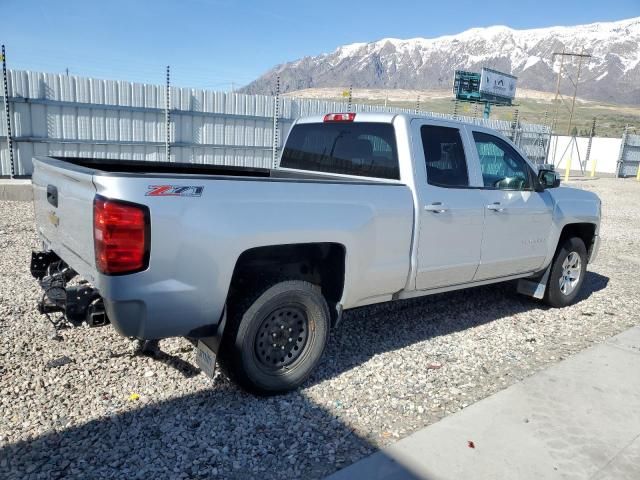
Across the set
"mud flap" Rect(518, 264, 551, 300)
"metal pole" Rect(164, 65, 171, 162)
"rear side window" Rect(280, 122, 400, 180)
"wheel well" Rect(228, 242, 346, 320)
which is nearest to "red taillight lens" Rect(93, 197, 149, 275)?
"wheel well" Rect(228, 242, 346, 320)

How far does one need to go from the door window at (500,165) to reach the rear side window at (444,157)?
0.29 m

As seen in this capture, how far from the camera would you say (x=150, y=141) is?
13.3 m

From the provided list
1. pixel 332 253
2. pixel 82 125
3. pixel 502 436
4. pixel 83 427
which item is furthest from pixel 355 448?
pixel 82 125

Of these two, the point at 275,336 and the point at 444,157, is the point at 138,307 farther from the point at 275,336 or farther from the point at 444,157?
the point at 444,157

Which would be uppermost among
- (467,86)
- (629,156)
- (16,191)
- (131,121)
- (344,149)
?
(467,86)

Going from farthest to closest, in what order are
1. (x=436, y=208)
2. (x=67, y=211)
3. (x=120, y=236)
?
1. (x=436, y=208)
2. (x=67, y=211)
3. (x=120, y=236)

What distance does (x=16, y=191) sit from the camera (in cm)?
Answer: 1076

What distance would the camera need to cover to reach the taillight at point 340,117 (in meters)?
4.74

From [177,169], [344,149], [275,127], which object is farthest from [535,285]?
[275,127]

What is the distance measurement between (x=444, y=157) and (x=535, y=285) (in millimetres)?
2235

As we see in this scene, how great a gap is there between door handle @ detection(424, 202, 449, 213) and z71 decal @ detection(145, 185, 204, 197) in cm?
192

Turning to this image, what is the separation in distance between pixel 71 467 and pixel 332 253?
2.05 meters

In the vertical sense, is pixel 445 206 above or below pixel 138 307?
above

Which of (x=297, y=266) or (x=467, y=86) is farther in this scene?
(x=467, y=86)
